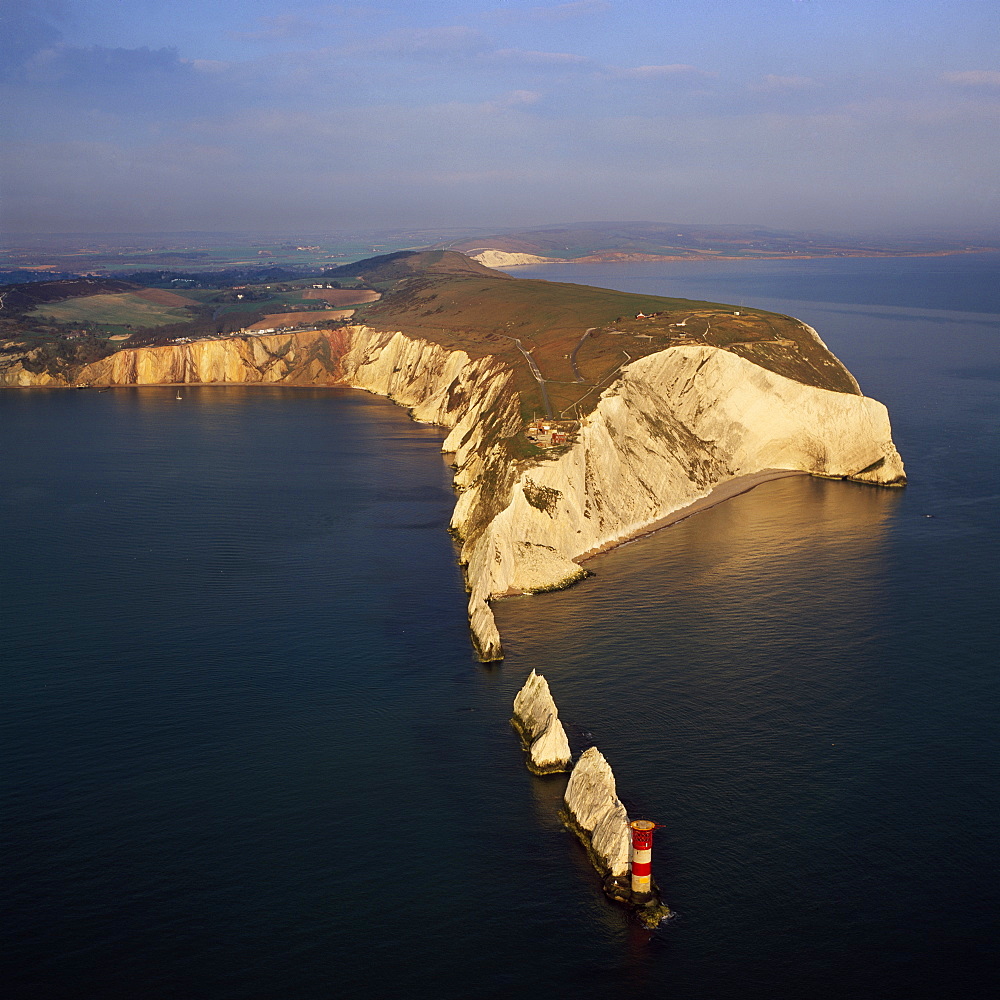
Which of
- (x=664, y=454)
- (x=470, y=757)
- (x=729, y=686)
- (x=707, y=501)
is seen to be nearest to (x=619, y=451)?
(x=664, y=454)

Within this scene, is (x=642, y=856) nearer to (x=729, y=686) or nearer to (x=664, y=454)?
(x=729, y=686)

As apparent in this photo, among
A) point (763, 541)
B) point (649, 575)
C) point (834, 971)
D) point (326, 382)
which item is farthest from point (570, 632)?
point (326, 382)

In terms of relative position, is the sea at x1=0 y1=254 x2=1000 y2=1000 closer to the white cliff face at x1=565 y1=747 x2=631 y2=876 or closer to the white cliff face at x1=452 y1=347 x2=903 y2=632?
the white cliff face at x1=565 y1=747 x2=631 y2=876

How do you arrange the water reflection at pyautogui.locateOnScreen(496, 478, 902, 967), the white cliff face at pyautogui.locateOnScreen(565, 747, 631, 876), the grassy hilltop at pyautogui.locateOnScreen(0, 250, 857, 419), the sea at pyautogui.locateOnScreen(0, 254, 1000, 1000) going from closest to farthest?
the sea at pyautogui.locateOnScreen(0, 254, 1000, 1000), the white cliff face at pyautogui.locateOnScreen(565, 747, 631, 876), the water reflection at pyautogui.locateOnScreen(496, 478, 902, 967), the grassy hilltop at pyautogui.locateOnScreen(0, 250, 857, 419)

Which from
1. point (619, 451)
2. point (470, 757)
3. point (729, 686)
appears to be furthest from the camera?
point (619, 451)

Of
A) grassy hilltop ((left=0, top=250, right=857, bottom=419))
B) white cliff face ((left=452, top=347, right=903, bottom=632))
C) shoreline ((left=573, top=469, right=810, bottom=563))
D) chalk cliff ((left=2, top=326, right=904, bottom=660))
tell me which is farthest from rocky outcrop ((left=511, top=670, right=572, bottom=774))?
grassy hilltop ((left=0, top=250, right=857, bottom=419))

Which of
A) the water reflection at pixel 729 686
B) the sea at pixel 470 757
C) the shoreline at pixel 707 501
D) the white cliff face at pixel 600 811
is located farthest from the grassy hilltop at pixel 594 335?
the white cliff face at pixel 600 811

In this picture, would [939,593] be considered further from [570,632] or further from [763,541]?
[570,632]
